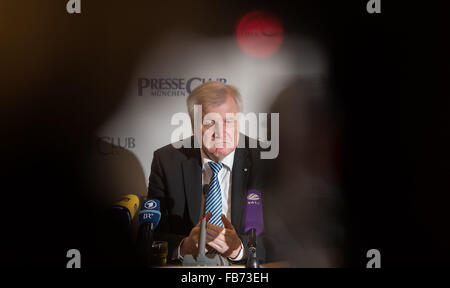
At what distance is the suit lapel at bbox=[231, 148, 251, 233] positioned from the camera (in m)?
2.51

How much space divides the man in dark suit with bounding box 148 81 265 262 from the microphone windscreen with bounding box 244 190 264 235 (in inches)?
2.9

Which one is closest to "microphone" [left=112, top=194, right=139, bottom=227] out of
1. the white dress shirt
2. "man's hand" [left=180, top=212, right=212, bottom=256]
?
"man's hand" [left=180, top=212, right=212, bottom=256]

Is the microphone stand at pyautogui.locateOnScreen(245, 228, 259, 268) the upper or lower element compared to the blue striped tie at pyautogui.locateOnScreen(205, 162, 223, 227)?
lower

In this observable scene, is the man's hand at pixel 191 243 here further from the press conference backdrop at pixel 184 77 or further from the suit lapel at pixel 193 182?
the press conference backdrop at pixel 184 77

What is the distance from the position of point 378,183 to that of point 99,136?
2.23m

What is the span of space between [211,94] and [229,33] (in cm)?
51

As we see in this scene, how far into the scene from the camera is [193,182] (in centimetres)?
255

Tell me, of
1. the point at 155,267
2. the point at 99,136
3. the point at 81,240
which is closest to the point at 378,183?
the point at 155,267

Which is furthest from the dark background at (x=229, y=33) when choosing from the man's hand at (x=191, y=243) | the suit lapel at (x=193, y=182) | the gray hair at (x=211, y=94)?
the suit lapel at (x=193, y=182)

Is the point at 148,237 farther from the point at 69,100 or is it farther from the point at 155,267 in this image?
the point at 69,100

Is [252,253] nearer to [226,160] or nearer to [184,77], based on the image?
[226,160]

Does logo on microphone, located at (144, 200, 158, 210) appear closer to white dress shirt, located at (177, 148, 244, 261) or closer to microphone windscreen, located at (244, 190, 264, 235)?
white dress shirt, located at (177, 148, 244, 261)

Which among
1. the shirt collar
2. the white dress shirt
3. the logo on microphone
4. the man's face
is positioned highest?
the man's face

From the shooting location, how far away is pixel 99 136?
264cm
